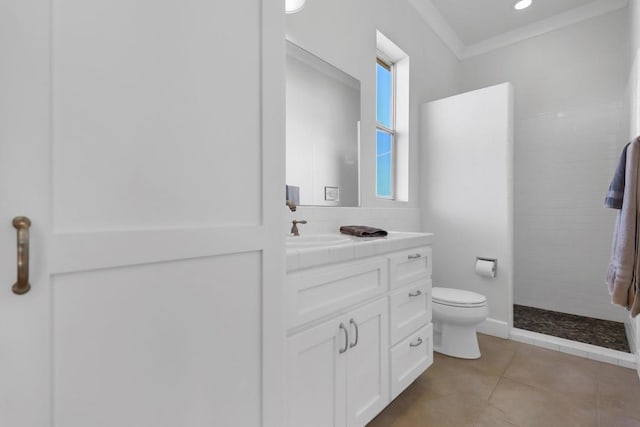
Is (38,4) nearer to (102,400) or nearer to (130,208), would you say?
(130,208)

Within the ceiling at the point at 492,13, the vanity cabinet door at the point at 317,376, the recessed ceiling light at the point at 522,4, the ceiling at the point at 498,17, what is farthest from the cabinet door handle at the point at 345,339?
the recessed ceiling light at the point at 522,4

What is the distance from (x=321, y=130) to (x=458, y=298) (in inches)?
58.4

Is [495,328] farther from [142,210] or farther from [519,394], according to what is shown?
[142,210]

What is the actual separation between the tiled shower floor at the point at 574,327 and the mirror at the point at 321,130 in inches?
80.9

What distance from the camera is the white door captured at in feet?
1.73

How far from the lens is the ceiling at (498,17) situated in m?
2.87

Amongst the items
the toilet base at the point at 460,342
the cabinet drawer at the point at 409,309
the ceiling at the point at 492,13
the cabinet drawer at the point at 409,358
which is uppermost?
the ceiling at the point at 492,13

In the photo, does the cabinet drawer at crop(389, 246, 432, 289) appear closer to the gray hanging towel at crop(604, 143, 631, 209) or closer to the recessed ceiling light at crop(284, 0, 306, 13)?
the gray hanging towel at crop(604, 143, 631, 209)

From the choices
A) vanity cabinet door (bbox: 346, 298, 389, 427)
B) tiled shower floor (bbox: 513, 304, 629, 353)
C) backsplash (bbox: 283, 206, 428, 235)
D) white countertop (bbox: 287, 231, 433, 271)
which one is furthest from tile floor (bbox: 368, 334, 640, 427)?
backsplash (bbox: 283, 206, 428, 235)

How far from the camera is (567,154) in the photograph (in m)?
3.07

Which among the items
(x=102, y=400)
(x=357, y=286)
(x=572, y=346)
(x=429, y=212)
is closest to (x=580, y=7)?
(x=429, y=212)

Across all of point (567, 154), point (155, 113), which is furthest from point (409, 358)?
point (567, 154)

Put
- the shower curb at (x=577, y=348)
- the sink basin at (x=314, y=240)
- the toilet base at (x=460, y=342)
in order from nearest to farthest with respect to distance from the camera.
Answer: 1. the sink basin at (x=314, y=240)
2. the shower curb at (x=577, y=348)
3. the toilet base at (x=460, y=342)

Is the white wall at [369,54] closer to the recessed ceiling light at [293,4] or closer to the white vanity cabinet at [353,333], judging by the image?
the recessed ceiling light at [293,4]
